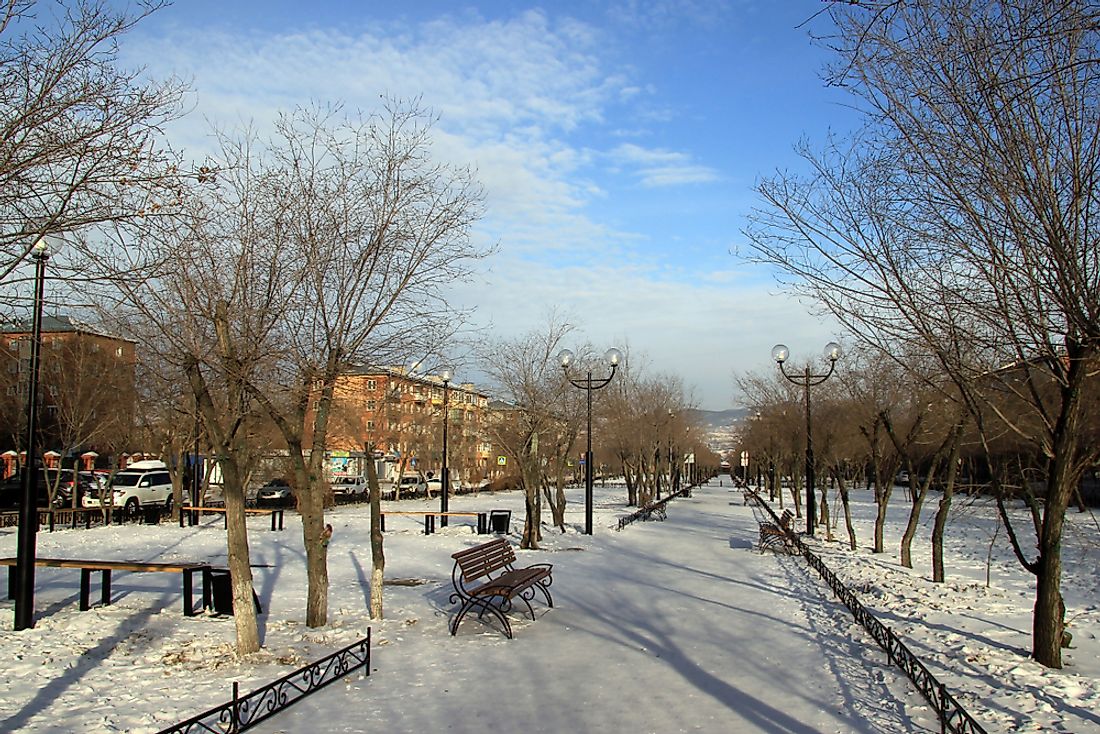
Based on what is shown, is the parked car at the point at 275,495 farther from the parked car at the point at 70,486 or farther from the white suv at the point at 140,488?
the parked car at the point at 70,486

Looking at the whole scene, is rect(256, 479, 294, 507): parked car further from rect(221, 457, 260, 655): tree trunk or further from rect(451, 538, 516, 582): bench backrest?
rect(221, 457, 260, 655): tree trunk

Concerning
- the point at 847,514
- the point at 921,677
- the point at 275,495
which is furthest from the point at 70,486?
the point at 921,677

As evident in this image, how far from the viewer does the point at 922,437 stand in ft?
61.8

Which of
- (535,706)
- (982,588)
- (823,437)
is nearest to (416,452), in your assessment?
(823,437)

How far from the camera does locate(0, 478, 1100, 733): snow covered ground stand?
6.70 meters

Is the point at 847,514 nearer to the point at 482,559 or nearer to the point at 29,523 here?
the point at 482,559

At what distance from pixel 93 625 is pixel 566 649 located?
5.56 m

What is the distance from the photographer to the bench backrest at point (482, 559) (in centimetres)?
1086

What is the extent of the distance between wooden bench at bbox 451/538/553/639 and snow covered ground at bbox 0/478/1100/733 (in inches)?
10.0

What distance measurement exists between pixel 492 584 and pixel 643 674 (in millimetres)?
2839

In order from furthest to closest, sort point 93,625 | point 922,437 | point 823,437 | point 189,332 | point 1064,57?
point 823,437 → point 922,437 → point 93,625 → point 189,332 → point 1064,57

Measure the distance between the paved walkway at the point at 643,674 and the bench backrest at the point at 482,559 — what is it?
0.75 m

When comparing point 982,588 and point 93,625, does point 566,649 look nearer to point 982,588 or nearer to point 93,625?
point 93,625

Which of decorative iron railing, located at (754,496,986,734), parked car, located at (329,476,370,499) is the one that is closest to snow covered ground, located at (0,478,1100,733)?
decorative iron railing, located at (754,496,986,734)
